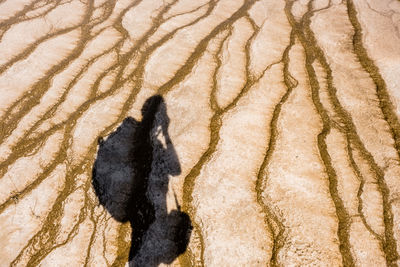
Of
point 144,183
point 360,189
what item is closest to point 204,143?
point 144,183

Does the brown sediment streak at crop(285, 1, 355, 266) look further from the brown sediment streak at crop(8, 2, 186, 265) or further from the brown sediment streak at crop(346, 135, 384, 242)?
the brown sediment streak at crop(8, 2, 186, 265)

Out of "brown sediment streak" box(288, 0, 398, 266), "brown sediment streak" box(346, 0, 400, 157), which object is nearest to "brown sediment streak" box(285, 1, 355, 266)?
"brown sediment streak" box(288, 0, 398, 266)

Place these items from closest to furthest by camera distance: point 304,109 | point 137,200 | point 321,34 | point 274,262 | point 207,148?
1. point 274,262
2. point 137,200
3. point 207,148
4. point 304,109
5. point 321,34

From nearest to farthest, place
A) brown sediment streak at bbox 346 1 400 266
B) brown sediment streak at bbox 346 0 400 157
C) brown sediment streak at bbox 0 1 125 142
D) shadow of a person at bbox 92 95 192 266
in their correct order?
brown sediment streak at bbox 346 1 400 266 < shadow of a person at bbox 92 95 192 266 < brown sediment streak at bbox 346 0 400 157 < brown sediment streak at bbox 0 1 125 142

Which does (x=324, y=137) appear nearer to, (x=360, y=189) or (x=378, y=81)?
(x=360, y=189)

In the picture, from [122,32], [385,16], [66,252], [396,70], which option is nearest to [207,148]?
[66,252]

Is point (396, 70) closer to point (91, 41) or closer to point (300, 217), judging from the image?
point (300, 217)
